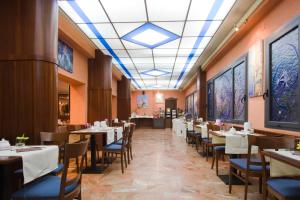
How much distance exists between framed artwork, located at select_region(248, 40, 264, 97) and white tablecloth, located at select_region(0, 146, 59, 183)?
4.24 m

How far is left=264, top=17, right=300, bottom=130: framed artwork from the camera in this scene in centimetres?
402

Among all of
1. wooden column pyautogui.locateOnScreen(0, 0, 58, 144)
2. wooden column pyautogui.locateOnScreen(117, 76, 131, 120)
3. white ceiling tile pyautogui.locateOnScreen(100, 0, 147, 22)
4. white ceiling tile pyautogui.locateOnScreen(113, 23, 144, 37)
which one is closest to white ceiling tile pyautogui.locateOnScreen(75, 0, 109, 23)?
white ceiling tile pyautogui.locateOnScreen(100, 0, 147, 22)

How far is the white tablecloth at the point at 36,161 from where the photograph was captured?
2529mm

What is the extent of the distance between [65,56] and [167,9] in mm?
3091

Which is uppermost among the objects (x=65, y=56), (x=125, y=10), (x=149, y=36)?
(x=125, y=10)

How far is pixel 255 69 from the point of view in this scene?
18.9 ft

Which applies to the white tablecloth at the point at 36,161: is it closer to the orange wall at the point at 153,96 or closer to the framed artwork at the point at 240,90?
the framed artwork at the point at 240,90

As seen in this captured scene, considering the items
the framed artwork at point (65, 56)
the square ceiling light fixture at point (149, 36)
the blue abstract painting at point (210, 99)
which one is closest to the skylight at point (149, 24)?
the square ceiling light fixture at point (149, 36)

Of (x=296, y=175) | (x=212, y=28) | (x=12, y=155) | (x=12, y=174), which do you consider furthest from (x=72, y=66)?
(x=296, y=175)

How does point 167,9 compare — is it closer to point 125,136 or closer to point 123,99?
point 125,136

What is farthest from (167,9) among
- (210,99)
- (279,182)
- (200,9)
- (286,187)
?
(210,99)

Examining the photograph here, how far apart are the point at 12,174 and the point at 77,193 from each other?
1.06 metres

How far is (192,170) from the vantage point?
5789 mm

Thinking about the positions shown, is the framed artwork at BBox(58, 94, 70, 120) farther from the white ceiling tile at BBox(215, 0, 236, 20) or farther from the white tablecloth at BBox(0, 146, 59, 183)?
the white tablecloth at BBox(0, 146, 59, 183)
